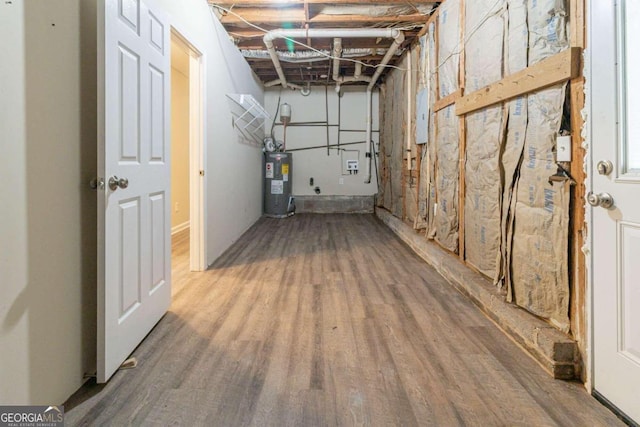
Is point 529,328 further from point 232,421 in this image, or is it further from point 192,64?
point 192,64

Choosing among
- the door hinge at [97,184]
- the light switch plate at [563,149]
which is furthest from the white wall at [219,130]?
the light switch plate at [563,149]

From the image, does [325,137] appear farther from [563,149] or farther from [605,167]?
[605,167]

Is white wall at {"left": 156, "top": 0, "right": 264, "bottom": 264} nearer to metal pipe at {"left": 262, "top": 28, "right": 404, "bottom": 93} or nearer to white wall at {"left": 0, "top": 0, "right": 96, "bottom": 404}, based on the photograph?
metal pipe at {"left": 262, "top": 28, "right": 404, "bottom": 93}

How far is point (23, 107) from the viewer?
117 cm

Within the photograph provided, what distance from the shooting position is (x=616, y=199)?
1328 millimetres

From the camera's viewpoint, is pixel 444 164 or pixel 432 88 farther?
pixel 432 88

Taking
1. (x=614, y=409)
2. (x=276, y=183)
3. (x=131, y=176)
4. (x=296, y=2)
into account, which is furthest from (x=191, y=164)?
(x=276, y=183)

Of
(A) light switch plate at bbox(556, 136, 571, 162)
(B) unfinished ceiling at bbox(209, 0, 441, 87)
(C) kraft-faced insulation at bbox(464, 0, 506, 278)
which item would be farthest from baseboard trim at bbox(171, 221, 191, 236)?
(A) light switch plate at bbox(556, 136, 571, 162)

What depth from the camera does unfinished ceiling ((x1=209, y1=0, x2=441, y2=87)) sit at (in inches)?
146

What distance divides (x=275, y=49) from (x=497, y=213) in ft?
12.7

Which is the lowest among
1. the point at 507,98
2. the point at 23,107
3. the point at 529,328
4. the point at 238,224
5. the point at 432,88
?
the point at 529,328

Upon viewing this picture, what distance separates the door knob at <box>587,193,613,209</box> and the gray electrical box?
5.50 metres

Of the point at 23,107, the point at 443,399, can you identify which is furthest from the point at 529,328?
the point at 23,107

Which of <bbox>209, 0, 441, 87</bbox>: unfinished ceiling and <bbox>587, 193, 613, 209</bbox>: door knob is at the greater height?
<bbox>209, 0, 441, 87</bbox>: unfinished ceiling
